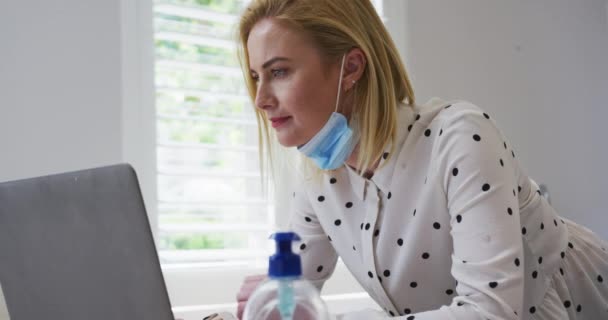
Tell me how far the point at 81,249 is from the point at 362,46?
27.5 inches

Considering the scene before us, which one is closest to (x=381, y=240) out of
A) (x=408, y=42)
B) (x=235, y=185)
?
(x=235, y=185)

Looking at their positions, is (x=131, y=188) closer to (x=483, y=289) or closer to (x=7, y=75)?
(x=483, y=289)

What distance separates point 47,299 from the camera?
0.84 m

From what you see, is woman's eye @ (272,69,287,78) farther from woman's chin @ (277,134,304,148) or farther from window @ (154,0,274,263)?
window @ (154,0,274,263)

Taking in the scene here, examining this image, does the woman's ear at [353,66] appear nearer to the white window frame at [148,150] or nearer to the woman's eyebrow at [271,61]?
the woman's eyebrow at [271,61]

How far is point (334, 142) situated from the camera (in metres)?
1.25

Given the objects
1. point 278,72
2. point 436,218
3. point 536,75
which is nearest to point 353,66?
point 278,72

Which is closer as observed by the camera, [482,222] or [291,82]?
[482,222]

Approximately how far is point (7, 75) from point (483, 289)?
1365 millimetres

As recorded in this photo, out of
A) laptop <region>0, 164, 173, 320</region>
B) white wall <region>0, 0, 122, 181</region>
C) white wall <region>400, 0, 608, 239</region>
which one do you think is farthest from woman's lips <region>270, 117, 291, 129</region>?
white wall <region>400, 0, 608, 239</region>

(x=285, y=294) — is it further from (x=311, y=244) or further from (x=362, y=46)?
(x=311, y=244)

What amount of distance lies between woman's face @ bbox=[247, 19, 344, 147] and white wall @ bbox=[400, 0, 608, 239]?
3.98ft

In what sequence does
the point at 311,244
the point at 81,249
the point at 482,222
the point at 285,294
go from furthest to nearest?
the point at 311,244, the point at 482,222, the point at 81,249, the point at 285,294

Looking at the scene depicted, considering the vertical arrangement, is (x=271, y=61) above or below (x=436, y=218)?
above
